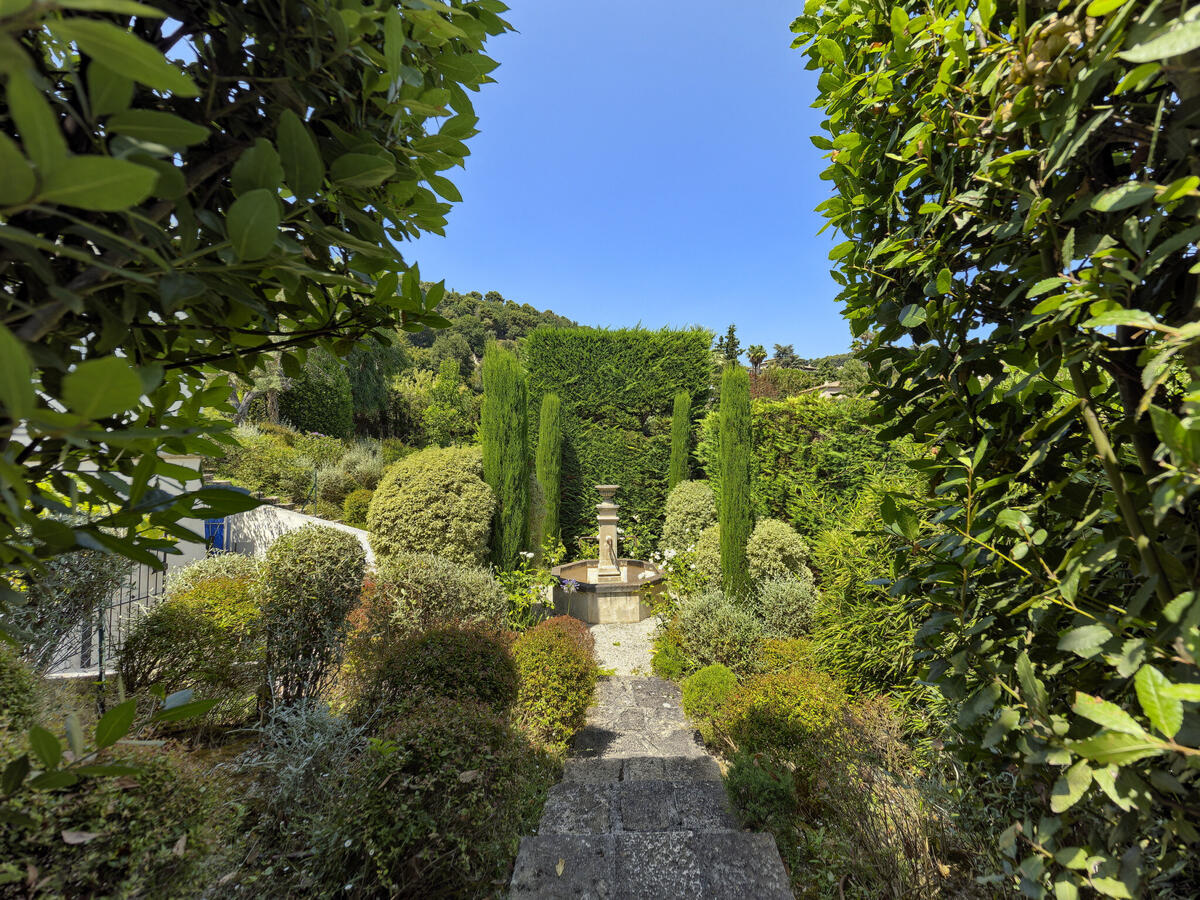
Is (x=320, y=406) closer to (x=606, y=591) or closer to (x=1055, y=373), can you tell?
(x=606, y=591)

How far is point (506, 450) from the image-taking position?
8.77 m

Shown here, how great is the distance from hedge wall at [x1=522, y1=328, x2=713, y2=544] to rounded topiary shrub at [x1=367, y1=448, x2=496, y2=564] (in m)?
3.42

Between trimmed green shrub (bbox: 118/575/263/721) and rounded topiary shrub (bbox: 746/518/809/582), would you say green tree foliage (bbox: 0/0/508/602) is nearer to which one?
trimmed green shrub (bbox: 118/575/263/721)

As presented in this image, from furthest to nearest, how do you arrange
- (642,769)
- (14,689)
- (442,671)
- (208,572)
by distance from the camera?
(208,572)
(642,769)
(442,671)
(14,689)

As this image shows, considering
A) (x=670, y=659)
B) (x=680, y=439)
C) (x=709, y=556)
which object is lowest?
(x=670, y=659)

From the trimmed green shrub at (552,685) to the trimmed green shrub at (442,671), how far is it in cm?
24

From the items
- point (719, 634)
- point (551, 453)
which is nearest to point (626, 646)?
point (719, 634)

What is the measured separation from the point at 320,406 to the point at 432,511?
43.3ft

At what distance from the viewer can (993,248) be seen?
34.4 inches

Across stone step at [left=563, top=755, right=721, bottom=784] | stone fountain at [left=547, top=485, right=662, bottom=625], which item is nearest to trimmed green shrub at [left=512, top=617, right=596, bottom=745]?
stone step at [left=563, top=755, right=721, bottom=784]

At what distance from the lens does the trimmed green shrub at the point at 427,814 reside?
7.91 ft

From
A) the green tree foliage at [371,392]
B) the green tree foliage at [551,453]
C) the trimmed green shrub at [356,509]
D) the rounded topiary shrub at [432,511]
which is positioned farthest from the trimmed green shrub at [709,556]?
the green tree foliage at [371,392]

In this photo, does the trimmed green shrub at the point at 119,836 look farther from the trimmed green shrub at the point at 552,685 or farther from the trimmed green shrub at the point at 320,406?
the trimmed green shrub at the point at 320,406

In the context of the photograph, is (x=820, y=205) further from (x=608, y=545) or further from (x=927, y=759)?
(x=608, y=545)
